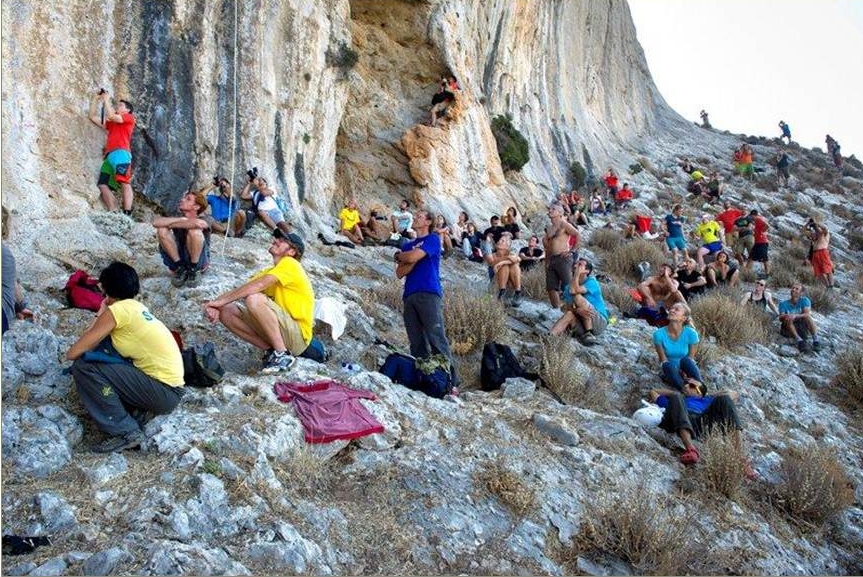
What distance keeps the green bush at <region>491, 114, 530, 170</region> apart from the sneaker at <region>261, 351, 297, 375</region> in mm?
14269

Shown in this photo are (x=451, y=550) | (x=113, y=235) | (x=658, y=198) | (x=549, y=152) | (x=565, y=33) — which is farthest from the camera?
(x=565, y=33)

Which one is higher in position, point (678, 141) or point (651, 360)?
point (678, 141)

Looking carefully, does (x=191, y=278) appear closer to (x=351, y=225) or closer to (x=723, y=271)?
(x=351, y=225)

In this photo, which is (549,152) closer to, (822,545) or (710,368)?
(710,368)

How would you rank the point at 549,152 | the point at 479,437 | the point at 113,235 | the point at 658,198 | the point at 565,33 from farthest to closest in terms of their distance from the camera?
the point at 565,33 < the point at 658,198 < the point at 549,152 < the point at 113,235 < the point at 479,437

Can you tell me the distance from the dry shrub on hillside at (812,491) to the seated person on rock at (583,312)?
3.09 meters

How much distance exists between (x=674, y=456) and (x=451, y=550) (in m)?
2.97

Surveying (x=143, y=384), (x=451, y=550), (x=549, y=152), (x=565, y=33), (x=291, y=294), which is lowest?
(x=451, y=550)

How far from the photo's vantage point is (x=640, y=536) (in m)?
4.78

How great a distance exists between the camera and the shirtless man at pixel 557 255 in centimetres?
984

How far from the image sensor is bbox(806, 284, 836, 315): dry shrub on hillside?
44.6 feet

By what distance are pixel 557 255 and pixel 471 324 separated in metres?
2.06

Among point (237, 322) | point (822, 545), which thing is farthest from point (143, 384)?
point (822, 545)

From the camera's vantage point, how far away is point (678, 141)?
120 feet
